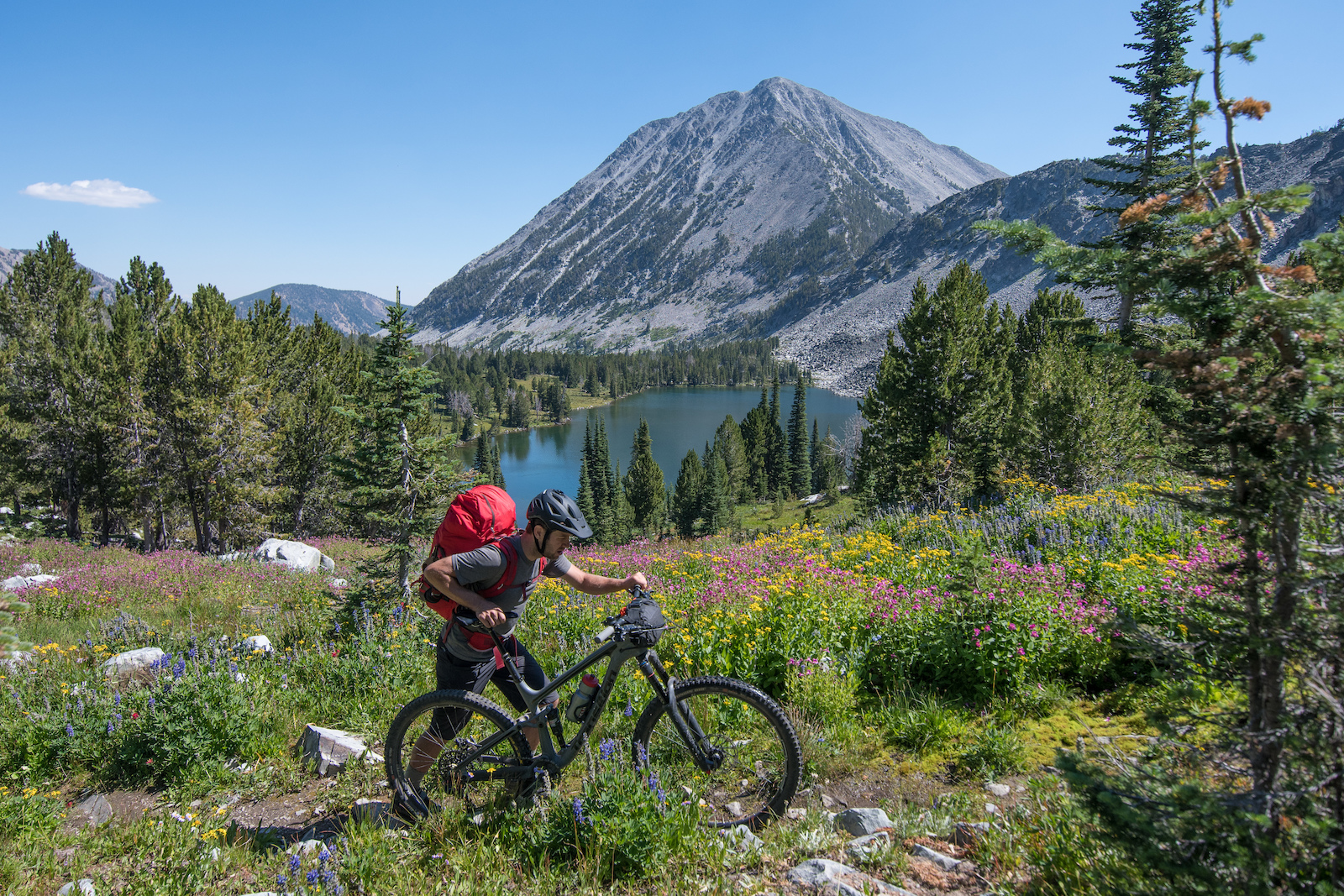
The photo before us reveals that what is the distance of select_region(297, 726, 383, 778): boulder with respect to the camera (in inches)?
206

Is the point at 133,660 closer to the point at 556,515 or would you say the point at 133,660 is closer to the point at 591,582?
the point at 591,582

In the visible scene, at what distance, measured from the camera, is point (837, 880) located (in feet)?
11.3

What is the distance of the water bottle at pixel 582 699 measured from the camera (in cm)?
432

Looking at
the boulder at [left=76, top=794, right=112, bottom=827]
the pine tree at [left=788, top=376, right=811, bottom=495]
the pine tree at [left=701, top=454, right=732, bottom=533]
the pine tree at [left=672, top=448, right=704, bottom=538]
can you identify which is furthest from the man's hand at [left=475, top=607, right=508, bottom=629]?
the pine tree at [left=788, top=376, right=811, bottom=495]

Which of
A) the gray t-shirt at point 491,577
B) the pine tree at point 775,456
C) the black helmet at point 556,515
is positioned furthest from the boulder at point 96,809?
the pine tree at point 775,456

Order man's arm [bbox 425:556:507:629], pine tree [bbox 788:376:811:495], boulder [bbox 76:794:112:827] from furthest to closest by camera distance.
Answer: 1. pine tree [bbox 788:376:811:495]
2. boulder [bbox 76:794:112:827]
3. man's arm [bbox 425:556:507:629]

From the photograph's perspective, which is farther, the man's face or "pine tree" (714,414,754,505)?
"pine tree" (714,414,754,505)

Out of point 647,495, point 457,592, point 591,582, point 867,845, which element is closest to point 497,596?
point 457,592

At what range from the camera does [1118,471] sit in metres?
20.0

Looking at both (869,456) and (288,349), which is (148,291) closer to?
(288,349)

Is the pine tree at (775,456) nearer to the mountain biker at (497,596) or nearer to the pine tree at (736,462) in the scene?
the pine tree at (736,462)

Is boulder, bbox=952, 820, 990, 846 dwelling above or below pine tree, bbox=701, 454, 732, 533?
above

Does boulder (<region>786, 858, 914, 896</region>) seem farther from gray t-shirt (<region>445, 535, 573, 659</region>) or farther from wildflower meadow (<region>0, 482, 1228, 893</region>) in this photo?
gray t-shirt (<region>445, 535, 573, 659</region>)

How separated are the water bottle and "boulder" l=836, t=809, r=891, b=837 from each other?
6.49 feet
